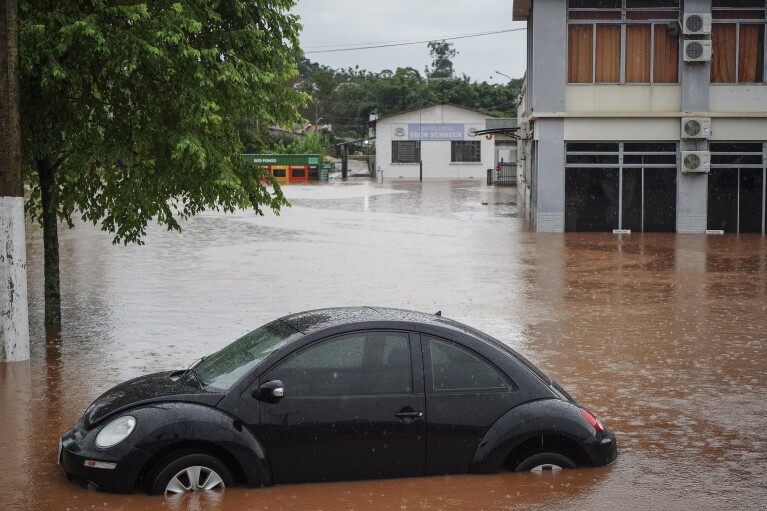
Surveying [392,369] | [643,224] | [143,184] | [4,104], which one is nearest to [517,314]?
[143,184]

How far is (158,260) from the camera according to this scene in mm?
23797

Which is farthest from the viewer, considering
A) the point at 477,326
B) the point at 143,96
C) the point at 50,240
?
the point at 477,326

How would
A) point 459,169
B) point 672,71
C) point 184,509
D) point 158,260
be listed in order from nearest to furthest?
point 184,509 → point 158,260 → point 672,71 → point 459,169

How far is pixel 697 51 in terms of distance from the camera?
99.5 ft

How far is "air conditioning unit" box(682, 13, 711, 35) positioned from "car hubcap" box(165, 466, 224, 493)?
1046 inches

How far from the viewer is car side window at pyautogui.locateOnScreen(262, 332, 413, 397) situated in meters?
7.07

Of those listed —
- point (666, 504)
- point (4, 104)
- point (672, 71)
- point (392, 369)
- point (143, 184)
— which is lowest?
point (666, 504)

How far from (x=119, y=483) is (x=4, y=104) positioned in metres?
6.48

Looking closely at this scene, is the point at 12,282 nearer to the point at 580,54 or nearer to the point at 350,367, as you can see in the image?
the point at 350,367

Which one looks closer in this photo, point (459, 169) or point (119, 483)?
point (119, 483)

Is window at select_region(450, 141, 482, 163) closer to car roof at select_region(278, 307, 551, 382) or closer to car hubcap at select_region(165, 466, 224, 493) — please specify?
car roof at select_region(278, 307, 551, 382)

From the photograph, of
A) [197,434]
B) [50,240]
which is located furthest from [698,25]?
[197,434]

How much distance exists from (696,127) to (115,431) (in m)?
26.7

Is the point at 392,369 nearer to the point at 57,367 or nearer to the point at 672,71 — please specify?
the point at 57,367
